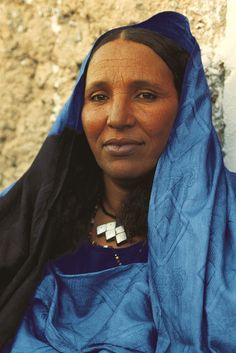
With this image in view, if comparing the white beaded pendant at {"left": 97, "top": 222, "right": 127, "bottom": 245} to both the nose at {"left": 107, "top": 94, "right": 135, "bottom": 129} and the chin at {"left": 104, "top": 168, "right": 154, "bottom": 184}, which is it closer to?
the chin at {"left": 104, "top": 168, "right": 154, "bottom": 184}

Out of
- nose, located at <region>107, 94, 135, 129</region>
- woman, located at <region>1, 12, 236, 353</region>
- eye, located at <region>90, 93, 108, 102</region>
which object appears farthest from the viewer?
eye, located at <region>90, 93, 108, 102</region>

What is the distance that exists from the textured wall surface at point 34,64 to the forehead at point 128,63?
660mm

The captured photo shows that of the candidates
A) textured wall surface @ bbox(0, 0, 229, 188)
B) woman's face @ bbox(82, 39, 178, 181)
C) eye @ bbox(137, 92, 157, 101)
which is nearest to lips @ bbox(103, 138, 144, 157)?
woman's face @ bbox(82, 39, 178, 181)

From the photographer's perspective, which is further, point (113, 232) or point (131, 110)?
point (113, 232)

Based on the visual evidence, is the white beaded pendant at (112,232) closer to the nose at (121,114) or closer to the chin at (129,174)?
the chin at (129,174)

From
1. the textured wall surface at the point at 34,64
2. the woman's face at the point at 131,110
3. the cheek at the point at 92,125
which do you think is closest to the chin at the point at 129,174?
the woman's face at the point at 131,110

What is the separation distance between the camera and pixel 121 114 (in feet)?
5.06

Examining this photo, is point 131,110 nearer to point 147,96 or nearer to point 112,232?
point 147,96

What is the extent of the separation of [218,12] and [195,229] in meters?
0.95

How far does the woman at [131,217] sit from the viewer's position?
1382mm

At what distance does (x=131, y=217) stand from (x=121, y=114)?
0.29 m

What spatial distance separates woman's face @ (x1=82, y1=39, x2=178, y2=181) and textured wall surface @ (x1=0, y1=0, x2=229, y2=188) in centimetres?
71

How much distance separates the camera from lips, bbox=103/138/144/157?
5.13ft

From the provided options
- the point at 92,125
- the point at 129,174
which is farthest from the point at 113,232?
the point at 92,125
